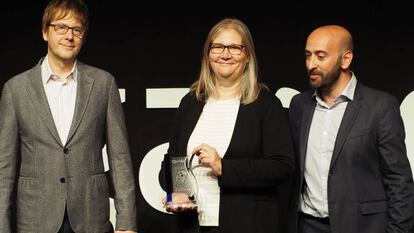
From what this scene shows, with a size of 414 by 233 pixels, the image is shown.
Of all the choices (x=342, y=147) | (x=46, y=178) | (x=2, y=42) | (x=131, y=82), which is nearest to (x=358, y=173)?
(x=342, y=147)

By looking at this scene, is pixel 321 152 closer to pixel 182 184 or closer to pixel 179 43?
pixel 182 184

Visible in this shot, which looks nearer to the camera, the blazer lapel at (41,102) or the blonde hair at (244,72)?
the blazer lapel at (41,102)

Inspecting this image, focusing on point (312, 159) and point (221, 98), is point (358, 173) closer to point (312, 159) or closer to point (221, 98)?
point (312, 159)

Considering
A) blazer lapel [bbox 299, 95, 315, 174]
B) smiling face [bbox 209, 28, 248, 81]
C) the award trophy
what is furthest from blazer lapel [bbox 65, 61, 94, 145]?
blazer lapel [bbox 299, 95, 315, 174]

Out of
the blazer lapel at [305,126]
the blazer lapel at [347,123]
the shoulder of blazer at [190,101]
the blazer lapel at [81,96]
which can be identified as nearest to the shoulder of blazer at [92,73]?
the blazer lapel at [81,96]

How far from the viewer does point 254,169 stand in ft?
8.57

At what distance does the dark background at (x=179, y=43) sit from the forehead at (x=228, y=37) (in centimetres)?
98

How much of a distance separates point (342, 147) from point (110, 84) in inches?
37.9

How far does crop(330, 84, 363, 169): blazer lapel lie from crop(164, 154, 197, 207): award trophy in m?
0.58

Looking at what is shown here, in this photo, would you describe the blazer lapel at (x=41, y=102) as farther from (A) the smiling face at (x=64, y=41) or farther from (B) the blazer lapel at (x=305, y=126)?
(B) the blazer lapel at (x=305, y=126)

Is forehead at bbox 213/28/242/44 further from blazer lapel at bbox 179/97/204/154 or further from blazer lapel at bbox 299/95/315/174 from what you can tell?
blazer lapel at bbox 299/95/315/174

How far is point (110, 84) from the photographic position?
2.68 metres

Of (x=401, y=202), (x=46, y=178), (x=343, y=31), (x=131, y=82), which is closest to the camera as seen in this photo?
(x=46, y=178)

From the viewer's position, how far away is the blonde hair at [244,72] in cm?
277
